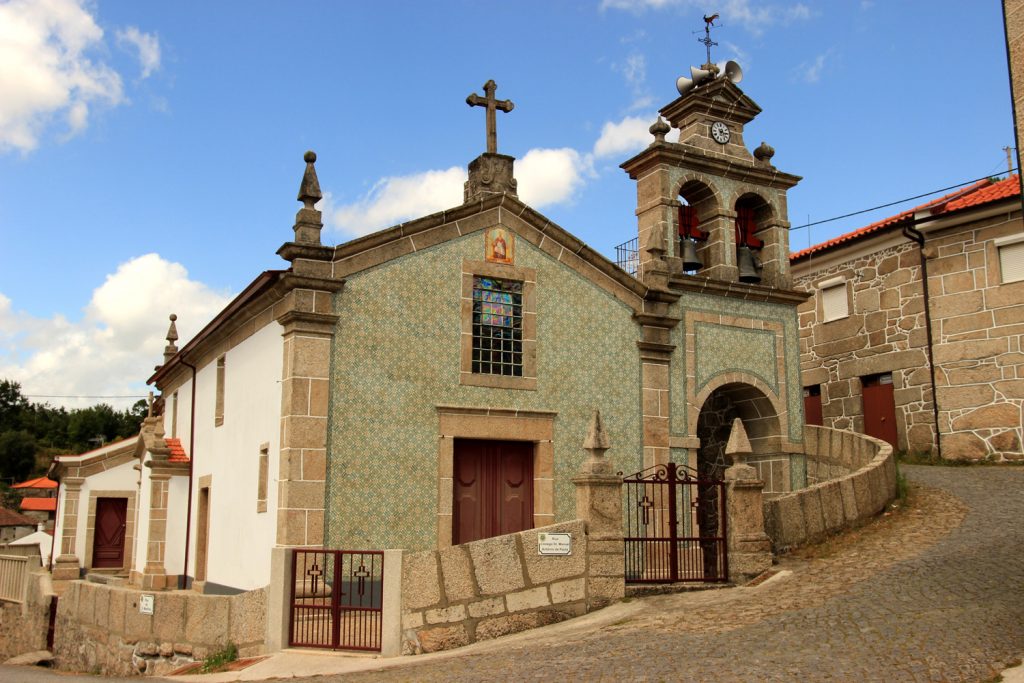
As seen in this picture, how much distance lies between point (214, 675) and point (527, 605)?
3.56 meters

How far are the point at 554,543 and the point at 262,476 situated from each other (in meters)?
5.19

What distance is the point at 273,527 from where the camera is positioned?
12.7m

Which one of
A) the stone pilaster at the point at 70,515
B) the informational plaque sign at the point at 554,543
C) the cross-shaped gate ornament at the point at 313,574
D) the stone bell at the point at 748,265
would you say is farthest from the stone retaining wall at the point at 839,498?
the stone pilaster at the point at 70,515

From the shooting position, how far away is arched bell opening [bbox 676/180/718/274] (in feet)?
54.5

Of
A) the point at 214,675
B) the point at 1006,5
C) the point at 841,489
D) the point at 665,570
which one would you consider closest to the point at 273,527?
the point at 214,675

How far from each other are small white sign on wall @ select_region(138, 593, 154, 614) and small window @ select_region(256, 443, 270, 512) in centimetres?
189

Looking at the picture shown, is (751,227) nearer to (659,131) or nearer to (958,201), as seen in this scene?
(659,131)

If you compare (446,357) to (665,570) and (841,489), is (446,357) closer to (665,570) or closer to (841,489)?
(665,570)

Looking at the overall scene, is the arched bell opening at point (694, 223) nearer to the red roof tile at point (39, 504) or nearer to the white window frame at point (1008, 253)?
the white window frame at point (1008, 253)

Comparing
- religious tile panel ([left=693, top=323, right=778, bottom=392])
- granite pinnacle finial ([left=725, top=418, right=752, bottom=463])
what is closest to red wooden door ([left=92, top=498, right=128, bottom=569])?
religious tile panel ([left=693, top=323, right=778, bottom=392])

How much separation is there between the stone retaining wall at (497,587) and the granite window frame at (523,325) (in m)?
3.78

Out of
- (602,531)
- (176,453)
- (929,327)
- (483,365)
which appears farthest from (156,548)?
(929,327)

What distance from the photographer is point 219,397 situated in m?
16.7

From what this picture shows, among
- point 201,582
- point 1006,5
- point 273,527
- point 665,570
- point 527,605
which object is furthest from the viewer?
point 201,582
